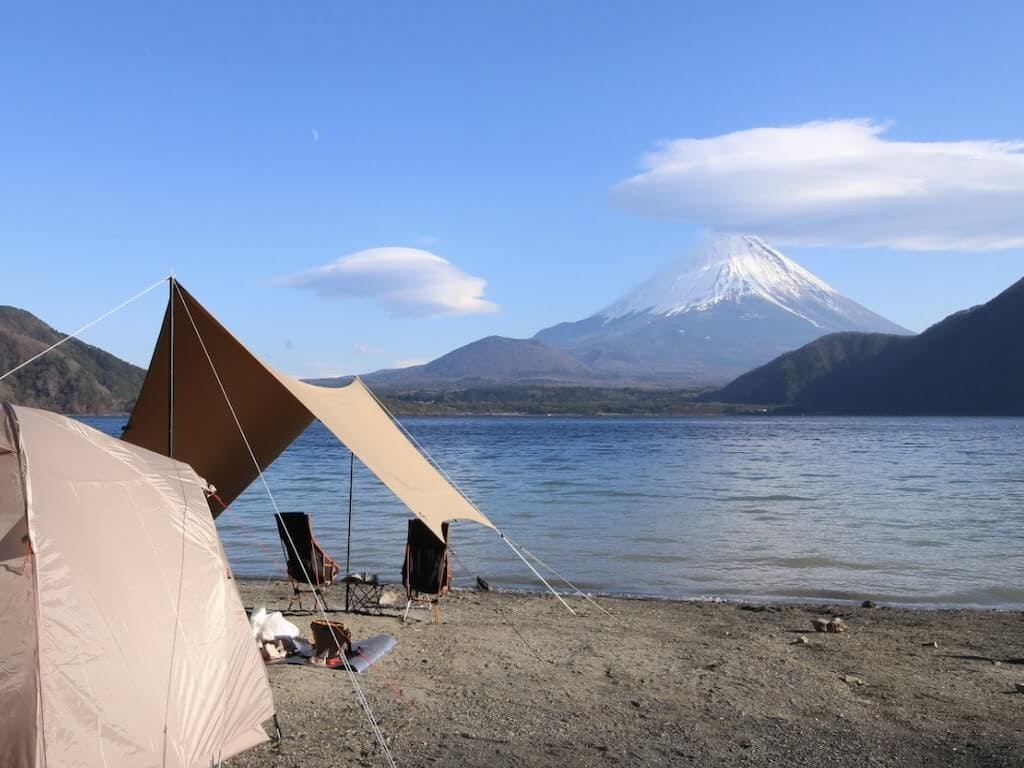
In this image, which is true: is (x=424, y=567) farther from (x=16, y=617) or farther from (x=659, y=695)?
(x=16, y=617)

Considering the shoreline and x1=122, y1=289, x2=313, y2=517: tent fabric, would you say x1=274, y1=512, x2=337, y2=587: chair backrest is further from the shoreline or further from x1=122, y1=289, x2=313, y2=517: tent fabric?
the shoreline

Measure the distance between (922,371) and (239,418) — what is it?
95.2 metres

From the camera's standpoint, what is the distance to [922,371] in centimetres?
9338

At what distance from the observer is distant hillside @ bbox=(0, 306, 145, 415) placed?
247 ft

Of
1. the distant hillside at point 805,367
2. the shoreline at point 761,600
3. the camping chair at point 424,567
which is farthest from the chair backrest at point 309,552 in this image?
the distant hillside at point 805,367

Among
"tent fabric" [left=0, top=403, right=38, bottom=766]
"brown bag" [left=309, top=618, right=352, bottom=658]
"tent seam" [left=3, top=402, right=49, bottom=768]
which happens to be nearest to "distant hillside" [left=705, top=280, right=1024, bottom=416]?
"brown bag" [left=309, top=618, right=352, bottom=658]

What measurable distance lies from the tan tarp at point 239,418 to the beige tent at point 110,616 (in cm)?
216

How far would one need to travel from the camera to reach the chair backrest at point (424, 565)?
863 centimetres

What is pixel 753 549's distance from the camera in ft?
49.6

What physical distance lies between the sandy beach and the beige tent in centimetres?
48

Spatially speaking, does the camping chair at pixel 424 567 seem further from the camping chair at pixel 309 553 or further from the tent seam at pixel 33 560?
the tent seam at pixel 33 560

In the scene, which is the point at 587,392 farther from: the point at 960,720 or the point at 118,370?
the point at 960,720

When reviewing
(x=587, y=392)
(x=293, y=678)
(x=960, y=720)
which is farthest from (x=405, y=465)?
(x=587, y=392)

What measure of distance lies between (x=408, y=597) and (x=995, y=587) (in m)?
8.18
